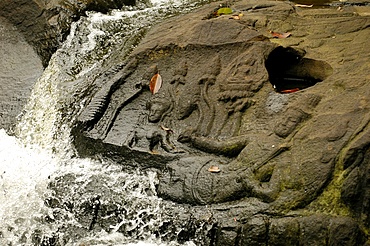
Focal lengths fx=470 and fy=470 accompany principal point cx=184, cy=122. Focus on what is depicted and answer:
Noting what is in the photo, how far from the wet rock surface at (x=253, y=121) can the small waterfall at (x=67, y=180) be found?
142mm

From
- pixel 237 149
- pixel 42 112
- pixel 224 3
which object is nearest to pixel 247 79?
pixel 237 149

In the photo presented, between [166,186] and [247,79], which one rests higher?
[247,79]

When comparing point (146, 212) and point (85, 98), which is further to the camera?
point (85, 98)

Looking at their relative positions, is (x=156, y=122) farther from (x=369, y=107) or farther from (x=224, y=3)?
(x=224, y=3)

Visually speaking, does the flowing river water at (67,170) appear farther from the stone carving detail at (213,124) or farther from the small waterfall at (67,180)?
the stone carving detail at (213,124)

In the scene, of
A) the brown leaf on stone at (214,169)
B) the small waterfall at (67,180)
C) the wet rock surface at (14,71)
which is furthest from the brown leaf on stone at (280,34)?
the wet rock surface at (14,71)

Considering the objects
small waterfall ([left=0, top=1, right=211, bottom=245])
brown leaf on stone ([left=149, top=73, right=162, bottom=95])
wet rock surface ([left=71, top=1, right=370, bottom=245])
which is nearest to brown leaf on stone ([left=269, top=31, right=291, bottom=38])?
wet rock surface ([left=71, top=1, right=370, bottom=245])

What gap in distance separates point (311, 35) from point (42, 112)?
2.19 meters

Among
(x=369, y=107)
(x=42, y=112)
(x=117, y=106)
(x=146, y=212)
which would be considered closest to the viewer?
(x=369, y=107)

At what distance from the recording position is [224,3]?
4.29m

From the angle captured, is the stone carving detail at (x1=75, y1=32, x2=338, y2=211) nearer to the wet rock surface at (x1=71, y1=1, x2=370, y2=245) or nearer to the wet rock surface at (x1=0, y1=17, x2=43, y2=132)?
the wet rock surface at (x1=71, y1=1, x2=370, y2=245)

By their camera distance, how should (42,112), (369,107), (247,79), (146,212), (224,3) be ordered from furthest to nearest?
(224,3)
(42,112)
(247,79)
(146,212)
(369,107)

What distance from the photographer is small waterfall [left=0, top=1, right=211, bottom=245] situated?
284cm

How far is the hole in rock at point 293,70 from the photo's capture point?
3.31 meters
